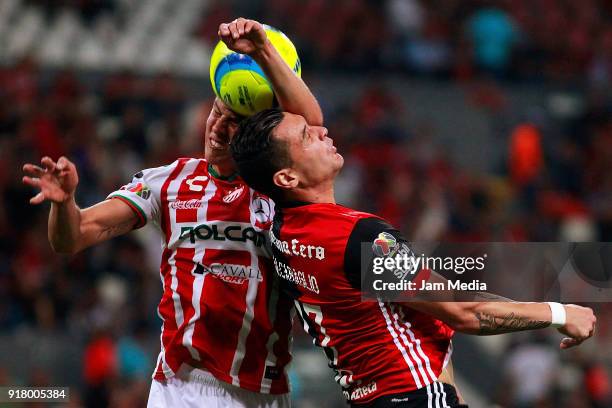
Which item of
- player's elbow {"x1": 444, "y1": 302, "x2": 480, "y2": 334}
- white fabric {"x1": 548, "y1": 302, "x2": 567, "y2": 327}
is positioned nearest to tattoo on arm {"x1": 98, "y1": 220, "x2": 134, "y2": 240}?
player's elbow {"x1": 444, "y1": 302, "x2": 480, "y2": 334}

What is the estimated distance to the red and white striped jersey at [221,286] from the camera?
4.66 meters

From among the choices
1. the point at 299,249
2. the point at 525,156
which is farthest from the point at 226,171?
the point at 525,156

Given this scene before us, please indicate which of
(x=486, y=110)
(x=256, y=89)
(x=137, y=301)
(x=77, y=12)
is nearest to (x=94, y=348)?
(x=137, y=301)

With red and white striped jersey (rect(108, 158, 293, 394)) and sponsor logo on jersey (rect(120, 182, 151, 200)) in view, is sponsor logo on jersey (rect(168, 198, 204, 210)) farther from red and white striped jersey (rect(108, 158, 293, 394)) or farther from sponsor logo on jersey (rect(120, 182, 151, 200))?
sponsor logo on jersey (rect(120, 182, 151, 200))

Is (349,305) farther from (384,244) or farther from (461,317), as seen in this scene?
(461,317)

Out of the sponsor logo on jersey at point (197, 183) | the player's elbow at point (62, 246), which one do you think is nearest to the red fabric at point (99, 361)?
the sponsor logo on jersey at point (197, 183)

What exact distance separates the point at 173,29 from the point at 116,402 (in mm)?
7996

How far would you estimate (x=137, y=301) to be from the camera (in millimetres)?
9859

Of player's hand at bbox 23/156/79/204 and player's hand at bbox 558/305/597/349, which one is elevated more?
player's hand at bbox 23/156/79/204

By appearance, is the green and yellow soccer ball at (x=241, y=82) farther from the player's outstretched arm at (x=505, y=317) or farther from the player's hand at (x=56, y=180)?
the player's outstretched arm at (x=505, y=317)

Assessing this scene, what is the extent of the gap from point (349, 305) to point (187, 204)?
97 centimetres

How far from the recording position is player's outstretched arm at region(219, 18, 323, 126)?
4359 mm

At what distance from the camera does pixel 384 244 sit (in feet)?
13.4

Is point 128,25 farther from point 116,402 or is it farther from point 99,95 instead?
point 116,402
